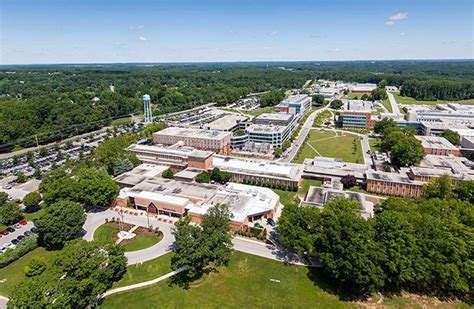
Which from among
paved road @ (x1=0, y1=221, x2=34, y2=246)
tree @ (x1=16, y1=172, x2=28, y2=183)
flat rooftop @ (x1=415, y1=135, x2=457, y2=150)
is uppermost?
flat rooftop @ (x1=415, y1=135, x2=457, y2=150)

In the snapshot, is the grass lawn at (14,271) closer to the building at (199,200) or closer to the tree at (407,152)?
the building at (199,200)

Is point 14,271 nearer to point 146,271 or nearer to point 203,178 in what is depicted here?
point 146,271

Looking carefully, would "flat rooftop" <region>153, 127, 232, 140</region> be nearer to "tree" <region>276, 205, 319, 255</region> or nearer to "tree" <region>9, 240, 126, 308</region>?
"tree" <region>276, 205, 319, 255</region>

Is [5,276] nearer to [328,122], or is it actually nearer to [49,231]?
[49,231]

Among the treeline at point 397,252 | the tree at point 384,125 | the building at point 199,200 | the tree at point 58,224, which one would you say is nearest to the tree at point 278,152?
the building at point 199,200

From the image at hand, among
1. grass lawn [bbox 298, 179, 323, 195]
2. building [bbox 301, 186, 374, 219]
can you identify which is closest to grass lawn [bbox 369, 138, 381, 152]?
grass lawn [bbox 298, 179, 323, 195]

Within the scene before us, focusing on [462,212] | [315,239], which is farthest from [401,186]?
Answer: [315,239]
